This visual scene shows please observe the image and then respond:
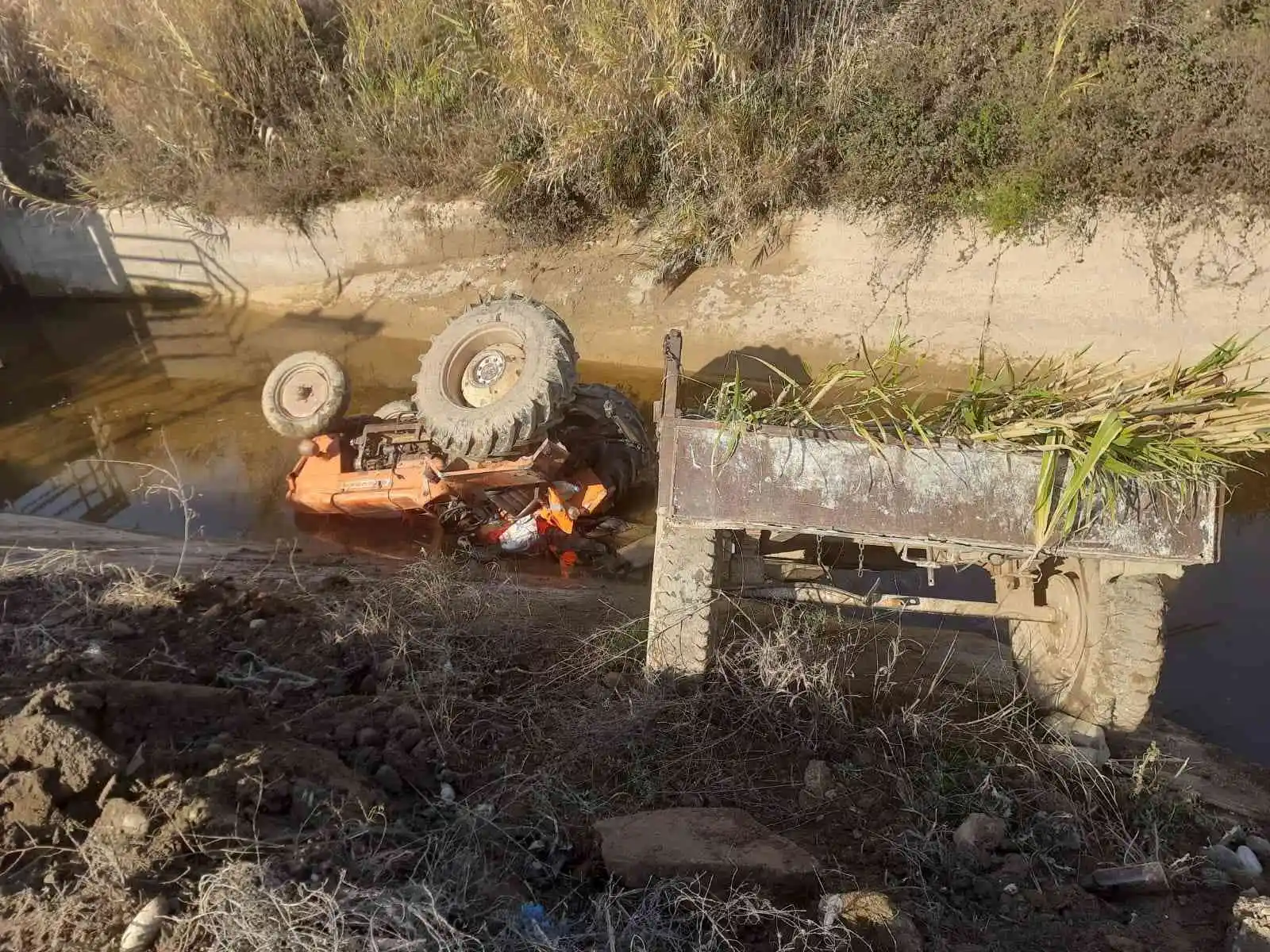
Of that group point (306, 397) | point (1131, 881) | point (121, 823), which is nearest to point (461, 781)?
point (121, 823)

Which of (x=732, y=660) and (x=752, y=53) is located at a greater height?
(x=752, y=53)

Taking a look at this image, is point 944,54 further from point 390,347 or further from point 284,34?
point 284,34

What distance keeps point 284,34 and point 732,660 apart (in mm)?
10322

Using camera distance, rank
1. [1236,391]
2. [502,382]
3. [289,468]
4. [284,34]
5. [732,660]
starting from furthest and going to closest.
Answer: [284,34] → [289,468] → [502,382] → [732,660] → [1236,391]

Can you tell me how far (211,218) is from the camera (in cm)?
1023

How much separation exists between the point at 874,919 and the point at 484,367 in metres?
4.50

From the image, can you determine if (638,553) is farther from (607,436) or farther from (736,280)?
(736,280)

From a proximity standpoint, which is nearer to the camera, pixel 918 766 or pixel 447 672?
pixel 918 766

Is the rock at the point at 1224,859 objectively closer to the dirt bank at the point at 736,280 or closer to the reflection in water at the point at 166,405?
the dirt bank at the point at 736,280

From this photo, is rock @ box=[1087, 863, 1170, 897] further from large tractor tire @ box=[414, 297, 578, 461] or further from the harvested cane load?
large tractor tire @ box=[414, 297, 578, 461]

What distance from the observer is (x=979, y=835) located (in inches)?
116

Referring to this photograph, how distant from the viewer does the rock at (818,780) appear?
3.23 meters

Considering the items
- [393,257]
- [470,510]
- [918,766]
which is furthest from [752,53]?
[918,766]

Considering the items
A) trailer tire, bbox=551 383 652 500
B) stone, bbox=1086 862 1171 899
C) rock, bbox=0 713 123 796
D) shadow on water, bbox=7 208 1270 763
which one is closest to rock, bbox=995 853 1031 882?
stone, bbox=1086 862 1171 899
